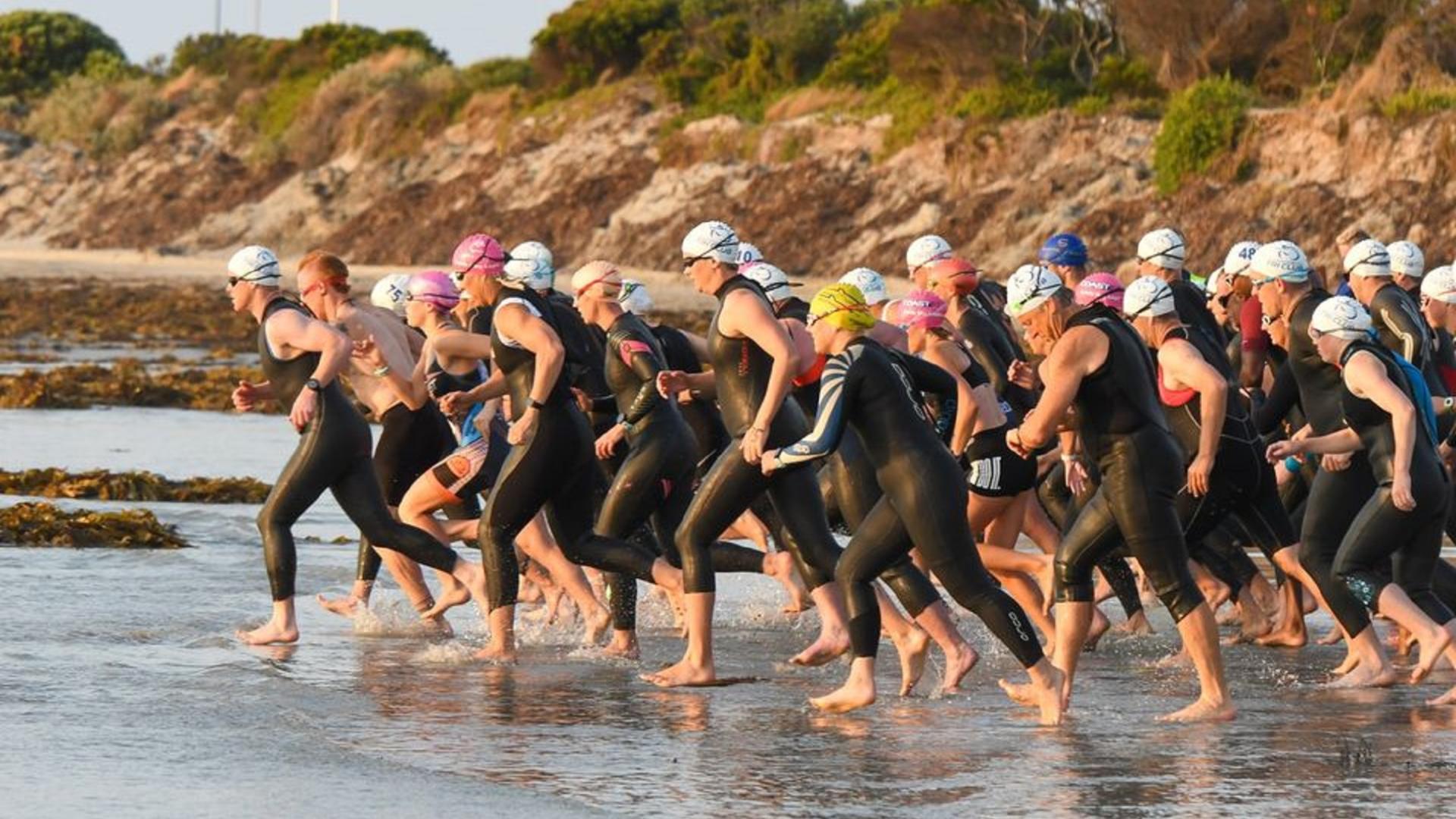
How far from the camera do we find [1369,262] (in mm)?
12844

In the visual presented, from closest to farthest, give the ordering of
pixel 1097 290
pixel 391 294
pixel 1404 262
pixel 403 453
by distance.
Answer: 1. pixel 1097 290
2. pixel 403 453
3. pixel 1404 262
4. pixel 391 294

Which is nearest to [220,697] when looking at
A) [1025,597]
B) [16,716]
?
[16,716]

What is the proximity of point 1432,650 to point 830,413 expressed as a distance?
279cm

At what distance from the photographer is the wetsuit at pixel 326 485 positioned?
476 inches

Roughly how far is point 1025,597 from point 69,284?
157ft

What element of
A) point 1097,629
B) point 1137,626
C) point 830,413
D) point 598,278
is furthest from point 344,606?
point 830,413

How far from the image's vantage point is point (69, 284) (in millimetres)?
57594

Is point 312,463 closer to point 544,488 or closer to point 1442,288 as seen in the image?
point 544,488

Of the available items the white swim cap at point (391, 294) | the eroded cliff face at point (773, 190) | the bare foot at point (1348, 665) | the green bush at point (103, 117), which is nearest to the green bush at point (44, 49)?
the green bush at point (103, 117)

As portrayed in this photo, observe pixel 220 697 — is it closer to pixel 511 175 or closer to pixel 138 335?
pixel 138 335

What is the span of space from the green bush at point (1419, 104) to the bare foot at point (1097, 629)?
33.5 meters

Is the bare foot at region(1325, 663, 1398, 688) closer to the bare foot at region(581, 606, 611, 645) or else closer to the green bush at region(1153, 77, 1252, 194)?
the bare foot at region(581, 606, 611, 645)

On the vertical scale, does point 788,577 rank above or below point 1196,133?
below

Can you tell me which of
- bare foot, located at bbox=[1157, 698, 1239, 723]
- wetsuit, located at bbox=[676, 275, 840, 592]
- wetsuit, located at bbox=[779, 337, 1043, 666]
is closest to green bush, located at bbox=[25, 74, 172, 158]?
wetsuit, located at bbox=[676, 275, 840, 592]
